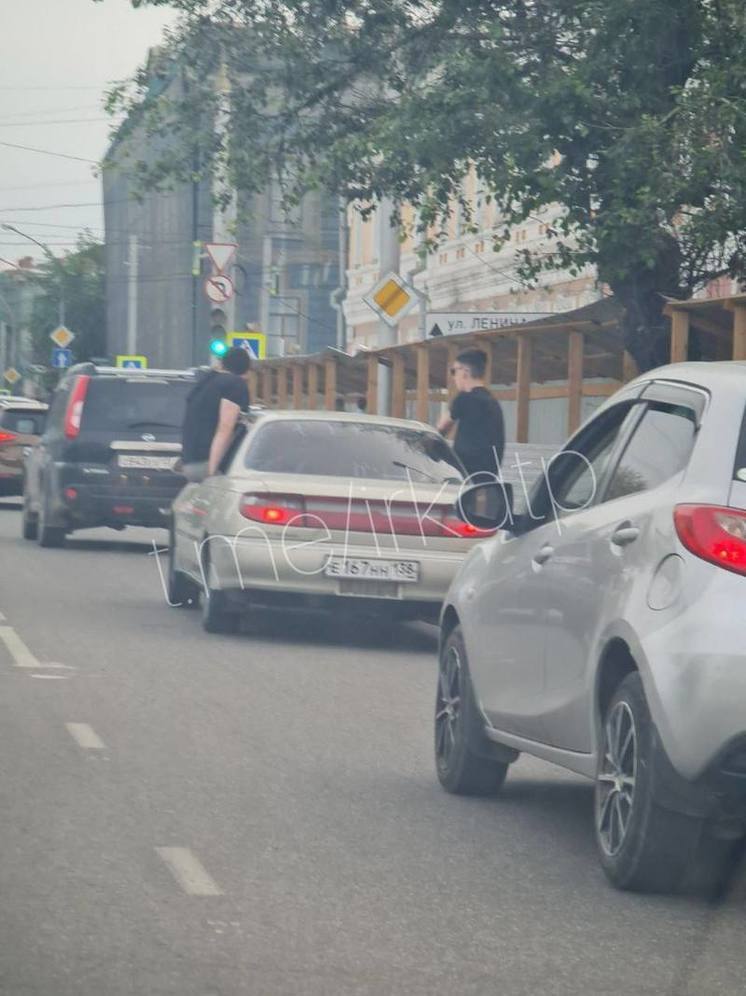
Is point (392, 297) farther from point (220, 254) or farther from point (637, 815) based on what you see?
point (637, 815)

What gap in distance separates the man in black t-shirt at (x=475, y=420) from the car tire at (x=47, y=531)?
7.11 meters

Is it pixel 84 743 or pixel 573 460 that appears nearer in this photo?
pixel 573 460

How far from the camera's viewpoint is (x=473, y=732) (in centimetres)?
827

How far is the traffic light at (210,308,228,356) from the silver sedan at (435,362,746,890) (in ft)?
81.4

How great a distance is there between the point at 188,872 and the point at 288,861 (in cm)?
38

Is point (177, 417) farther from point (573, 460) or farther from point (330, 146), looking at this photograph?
point (573, 460)

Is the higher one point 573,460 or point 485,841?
point 573,460

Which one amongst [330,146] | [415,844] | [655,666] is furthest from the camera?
[330,146]

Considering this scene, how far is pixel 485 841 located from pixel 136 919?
180 centimetres

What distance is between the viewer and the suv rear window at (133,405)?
22.1 m

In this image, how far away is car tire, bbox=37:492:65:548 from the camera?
2256 cm

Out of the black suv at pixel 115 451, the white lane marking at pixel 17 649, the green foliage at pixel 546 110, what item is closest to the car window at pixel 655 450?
the white lane marking at pixel 17 649

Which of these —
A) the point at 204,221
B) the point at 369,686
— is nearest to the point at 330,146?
the point at 369,686

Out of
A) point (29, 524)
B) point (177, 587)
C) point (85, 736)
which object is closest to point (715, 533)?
point (85, 736)
